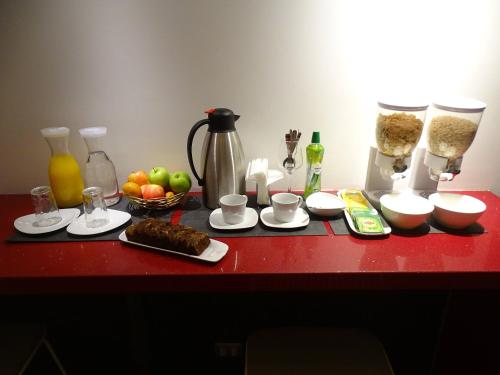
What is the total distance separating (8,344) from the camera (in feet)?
3.18

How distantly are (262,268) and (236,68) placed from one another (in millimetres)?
642

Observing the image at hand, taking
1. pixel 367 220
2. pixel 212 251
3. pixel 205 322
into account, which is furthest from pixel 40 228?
pixel 367 220

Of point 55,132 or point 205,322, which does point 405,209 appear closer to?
point 205,322

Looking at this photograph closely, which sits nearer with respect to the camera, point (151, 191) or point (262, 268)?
point (262, 268)

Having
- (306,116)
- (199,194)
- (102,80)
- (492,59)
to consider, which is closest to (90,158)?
(102,80)

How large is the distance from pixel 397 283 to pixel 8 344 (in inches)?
41.4

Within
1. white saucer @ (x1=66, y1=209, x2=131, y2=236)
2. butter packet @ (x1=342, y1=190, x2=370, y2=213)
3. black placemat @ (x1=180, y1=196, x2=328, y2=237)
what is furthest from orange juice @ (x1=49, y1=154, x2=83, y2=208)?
butter packet @ (x1=342, y1=190, x2=370, y2=213)

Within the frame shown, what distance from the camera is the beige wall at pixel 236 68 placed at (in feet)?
3.42

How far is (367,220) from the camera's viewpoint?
38.6 inches

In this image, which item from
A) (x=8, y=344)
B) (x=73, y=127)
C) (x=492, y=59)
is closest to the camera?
(x=8, y=344)

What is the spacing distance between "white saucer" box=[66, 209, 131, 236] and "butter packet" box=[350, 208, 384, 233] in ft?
2.17

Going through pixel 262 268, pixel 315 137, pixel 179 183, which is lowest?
pixel 262 268

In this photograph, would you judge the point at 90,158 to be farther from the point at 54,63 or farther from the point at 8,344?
the point at 8,344

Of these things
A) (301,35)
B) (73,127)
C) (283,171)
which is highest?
(301,35)
